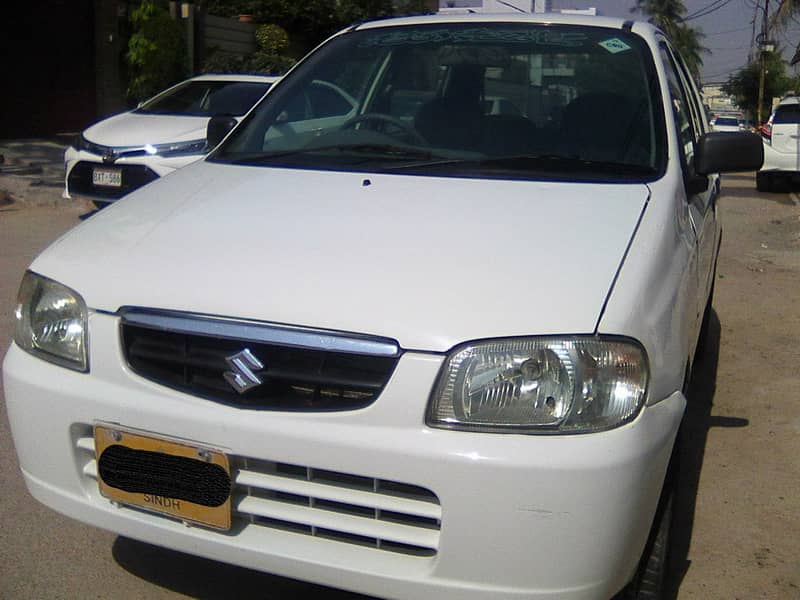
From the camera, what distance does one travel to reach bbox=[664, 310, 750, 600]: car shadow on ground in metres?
3.27

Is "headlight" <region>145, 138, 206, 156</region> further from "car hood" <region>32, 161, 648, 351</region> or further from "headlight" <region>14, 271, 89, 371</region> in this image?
"headlight" <region>14, 271, 89, 371</region>

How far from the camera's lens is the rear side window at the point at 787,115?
606 inches

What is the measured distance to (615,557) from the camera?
223cm

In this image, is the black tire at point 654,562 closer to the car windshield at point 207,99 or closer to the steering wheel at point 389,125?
the steering wheel at point 389,125

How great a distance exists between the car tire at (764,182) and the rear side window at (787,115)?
0.87m

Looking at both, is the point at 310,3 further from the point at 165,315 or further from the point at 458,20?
the point at 165,315

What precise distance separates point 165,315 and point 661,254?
133cm

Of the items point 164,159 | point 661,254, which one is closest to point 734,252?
point 164,159

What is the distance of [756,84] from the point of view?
55.5 meters

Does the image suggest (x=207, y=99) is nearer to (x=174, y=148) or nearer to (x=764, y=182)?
(x=174, y=148)

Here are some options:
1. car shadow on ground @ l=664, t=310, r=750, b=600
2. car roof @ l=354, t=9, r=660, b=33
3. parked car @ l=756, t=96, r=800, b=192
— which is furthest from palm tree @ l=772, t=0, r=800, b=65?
car roof @ l=354, t=9, r=660, b=33

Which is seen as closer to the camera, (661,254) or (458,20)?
(661,254)

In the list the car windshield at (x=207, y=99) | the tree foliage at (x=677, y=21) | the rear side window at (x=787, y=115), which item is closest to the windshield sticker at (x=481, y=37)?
the car windshield at (x=207, y=99)

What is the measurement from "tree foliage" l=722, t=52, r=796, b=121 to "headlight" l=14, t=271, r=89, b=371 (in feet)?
181
